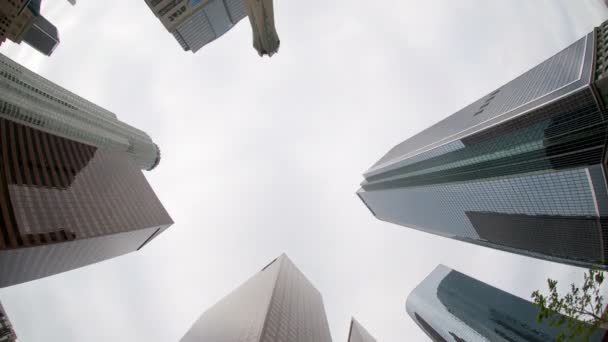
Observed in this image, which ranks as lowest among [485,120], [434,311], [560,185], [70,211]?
[434,311]

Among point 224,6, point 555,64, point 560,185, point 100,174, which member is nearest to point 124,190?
point 100,174

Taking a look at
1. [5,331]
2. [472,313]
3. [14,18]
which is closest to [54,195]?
[5,331]

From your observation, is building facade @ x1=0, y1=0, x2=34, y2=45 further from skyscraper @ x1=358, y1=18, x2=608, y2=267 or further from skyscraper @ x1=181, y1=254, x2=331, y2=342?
skyscraper @ x1=358, y1=18, x2=608, y2=267

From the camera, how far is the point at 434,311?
14738 centimetres

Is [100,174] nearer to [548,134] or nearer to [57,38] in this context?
[57,38]

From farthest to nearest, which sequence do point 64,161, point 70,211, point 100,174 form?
point 100,174 < point 64,161 < point 70,211

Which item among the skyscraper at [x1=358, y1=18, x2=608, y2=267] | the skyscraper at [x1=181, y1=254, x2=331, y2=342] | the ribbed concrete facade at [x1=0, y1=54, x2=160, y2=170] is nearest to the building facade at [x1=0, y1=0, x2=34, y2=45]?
the ribbed concrete facade at [x1=0, y1=54, x2=160, y2=170]

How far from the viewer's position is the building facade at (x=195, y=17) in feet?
197

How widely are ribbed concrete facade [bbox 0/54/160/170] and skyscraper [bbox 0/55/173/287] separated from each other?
404mm

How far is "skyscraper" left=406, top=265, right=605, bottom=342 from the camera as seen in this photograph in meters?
106

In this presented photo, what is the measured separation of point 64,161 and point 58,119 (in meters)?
43.3

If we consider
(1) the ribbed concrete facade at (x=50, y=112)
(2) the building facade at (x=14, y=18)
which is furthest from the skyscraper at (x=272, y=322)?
(2) the building facade at (x=14, y=18)

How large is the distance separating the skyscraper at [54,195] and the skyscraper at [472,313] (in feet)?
424

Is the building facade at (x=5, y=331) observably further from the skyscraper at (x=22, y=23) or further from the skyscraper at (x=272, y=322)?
the skyscraper at (x=22, y=23)
